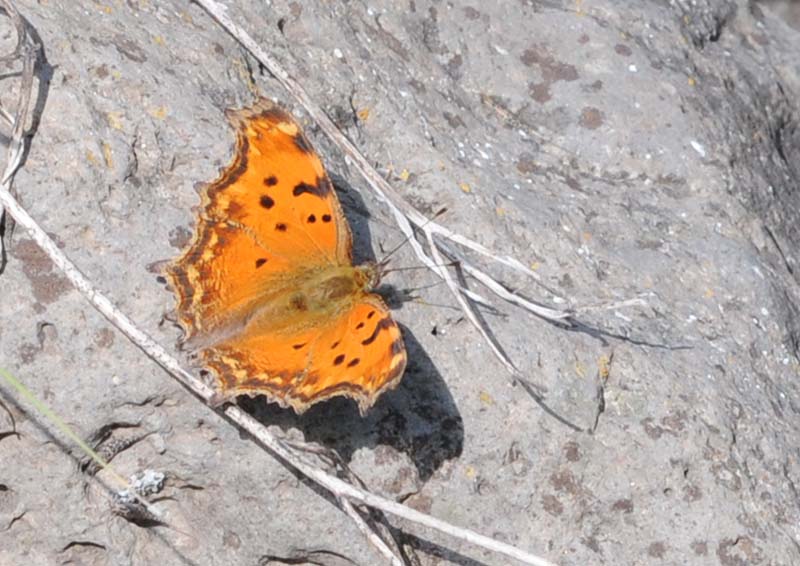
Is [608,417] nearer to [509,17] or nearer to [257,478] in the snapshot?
[257,478]

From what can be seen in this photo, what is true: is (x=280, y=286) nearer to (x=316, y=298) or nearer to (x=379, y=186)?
(x=316, y=298)

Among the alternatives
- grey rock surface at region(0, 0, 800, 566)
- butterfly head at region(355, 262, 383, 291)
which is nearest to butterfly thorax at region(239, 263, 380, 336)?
butterfly head at region(355, 262, 383, 291)

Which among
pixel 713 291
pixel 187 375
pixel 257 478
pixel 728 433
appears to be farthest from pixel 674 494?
pixel 187 375

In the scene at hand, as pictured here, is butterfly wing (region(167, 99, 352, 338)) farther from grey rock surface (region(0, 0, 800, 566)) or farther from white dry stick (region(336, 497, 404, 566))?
white dry stick (region(336, 497, 404, 566))

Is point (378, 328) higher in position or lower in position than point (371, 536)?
higher

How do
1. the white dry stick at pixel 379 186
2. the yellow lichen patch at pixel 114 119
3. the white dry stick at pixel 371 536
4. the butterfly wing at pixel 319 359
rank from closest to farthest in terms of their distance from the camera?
the butterfly wing at pixel 319 359 < the white dry stick at pixel 371 536 < the yellow lichen patch at pixel 114 119 < the white dry stick at pixel 379 186

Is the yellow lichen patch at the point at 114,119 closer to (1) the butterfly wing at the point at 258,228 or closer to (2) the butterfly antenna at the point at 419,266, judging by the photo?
(1) the butterfly wing at the point at 258,228

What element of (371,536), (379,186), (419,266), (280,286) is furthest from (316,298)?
(371,536)

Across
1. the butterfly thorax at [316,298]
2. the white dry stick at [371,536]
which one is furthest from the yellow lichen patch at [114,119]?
the white dry stick at [371,536]
